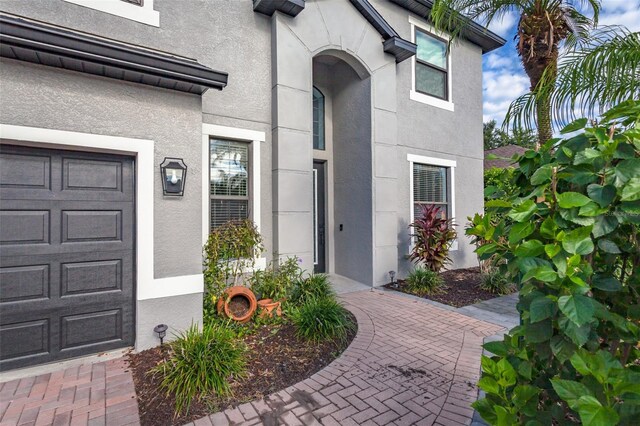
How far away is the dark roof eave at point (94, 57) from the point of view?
3.16 m

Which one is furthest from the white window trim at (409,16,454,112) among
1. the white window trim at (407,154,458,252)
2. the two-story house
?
the white window trim at (407,154,458,252)

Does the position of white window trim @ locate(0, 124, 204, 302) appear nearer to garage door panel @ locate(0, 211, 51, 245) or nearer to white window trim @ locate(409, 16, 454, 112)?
garage door panel @ locate(0, 211, 51, 245)

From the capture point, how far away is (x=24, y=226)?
11.5 ft

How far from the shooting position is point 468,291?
670 cm

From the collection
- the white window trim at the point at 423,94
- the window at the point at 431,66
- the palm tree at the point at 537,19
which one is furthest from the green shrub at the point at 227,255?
the window at the point at 431,66

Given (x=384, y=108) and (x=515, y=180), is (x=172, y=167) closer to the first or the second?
(x=515, y=180)

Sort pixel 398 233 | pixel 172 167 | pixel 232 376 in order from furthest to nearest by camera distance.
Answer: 1. pixel 398 233
2. pixel 172 167
3. pixel 232 376

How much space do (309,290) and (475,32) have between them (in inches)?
344

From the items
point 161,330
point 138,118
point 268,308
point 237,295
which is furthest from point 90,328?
point 138,118

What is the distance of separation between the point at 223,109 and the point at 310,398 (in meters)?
4.64

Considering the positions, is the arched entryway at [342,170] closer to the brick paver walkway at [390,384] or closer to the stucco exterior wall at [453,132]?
the stucco exterior wall at [453,132]

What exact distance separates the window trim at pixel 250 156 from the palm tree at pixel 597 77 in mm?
4562

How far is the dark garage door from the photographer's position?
344cm

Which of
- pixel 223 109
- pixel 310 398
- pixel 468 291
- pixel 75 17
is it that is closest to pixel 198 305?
pixel 310 398
